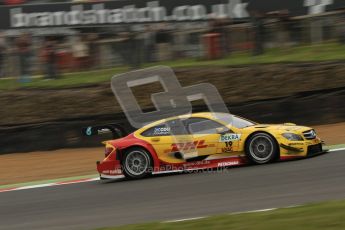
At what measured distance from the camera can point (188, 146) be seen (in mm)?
11000

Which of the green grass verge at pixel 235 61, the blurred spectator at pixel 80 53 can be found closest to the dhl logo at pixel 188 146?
the green grass verge at pixel 235 61

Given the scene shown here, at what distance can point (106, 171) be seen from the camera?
11336 millimetres

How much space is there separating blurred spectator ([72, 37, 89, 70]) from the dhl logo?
30.4 ft

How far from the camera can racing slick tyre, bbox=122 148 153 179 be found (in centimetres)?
1122

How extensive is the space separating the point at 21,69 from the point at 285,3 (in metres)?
8.68

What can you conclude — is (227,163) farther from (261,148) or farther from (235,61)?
(235,61)

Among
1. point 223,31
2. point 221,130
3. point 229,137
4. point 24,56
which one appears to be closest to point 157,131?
point 221,130

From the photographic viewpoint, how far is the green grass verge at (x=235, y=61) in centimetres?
1869

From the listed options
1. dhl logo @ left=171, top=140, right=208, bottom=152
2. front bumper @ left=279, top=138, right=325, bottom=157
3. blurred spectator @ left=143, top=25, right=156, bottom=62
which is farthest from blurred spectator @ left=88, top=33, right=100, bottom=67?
front bumper @ left=279, top=138, right=325, bottom=157

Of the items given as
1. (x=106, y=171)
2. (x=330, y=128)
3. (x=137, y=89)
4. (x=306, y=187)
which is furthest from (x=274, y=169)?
(x=137, y=89)

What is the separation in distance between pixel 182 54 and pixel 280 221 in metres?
14.1

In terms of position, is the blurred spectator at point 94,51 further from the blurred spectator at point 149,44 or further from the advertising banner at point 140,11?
the blurred spectator at point 149,44

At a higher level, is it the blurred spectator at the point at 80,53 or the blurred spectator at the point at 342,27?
the blurred spectator at the point at 342,27

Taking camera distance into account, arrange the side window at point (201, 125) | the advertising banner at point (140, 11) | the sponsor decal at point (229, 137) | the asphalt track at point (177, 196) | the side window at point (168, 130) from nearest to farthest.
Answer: the asphalt track at point (177, 196), the sponsor decal at point (229, 137), the side window at point (201, 125), the side window at point (168, 130), the advertising banner at point (140, 11)
